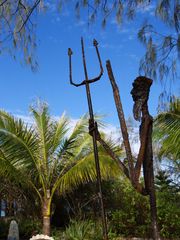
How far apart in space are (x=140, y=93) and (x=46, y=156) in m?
8.61

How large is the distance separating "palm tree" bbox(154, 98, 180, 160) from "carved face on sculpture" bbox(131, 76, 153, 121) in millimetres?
4169

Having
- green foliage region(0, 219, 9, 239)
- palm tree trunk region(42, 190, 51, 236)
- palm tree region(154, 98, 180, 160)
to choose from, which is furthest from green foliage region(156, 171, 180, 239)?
green foliage region(0, 219, 9, 239)

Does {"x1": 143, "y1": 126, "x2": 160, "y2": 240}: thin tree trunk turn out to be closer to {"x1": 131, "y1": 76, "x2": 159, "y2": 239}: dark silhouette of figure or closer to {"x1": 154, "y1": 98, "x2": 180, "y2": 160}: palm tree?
{"x1": 131, "y1": 76, "x2": 159, "y2": 239}: dark silhouette of figure

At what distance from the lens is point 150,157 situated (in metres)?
2.21

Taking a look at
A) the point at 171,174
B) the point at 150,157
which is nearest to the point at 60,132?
the point at 171,174

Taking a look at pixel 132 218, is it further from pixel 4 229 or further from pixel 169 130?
pixel 169 130

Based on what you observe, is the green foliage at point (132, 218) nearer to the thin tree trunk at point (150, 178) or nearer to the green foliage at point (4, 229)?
the green foliage at point (4, 229)

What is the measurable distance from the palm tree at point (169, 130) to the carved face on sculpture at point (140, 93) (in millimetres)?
4169

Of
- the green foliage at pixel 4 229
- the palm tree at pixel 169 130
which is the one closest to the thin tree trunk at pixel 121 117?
the palm tree at pixel 169 130

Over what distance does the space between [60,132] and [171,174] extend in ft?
17.8

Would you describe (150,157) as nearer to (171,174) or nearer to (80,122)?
(80,122)

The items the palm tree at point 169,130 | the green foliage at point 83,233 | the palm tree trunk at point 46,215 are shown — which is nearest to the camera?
the palm tree at point 169,130

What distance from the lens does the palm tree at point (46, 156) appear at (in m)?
10.3

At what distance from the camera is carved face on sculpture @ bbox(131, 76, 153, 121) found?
2.30 m
